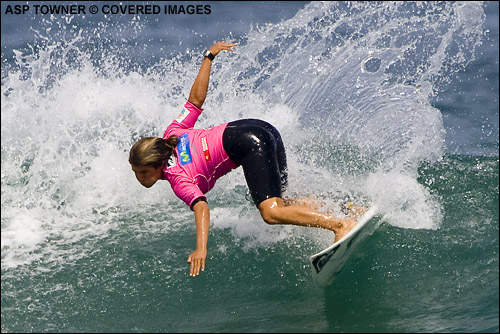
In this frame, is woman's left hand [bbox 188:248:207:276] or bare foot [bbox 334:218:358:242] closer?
woman's left hand [bbox 188:248:207:276]

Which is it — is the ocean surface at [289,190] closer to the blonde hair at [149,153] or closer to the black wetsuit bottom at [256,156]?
the black wetsuit bottom at [256,156]

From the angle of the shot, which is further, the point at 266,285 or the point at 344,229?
the point at 266,285

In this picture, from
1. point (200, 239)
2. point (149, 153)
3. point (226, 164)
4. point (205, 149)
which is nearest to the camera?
point (200, 239)

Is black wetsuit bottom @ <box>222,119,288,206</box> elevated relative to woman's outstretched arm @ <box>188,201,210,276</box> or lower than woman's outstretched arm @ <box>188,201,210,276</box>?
elevated

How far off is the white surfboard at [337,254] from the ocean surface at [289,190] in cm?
16

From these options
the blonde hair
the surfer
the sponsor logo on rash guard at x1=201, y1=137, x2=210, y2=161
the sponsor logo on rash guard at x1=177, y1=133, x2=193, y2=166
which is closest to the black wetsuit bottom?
the surfer

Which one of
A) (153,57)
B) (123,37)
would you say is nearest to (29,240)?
(153,57)

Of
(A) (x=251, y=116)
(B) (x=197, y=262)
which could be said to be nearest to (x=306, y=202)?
(B) (x=197, y=262)

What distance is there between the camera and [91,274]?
630 centimetres

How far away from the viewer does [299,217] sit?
5.77 m

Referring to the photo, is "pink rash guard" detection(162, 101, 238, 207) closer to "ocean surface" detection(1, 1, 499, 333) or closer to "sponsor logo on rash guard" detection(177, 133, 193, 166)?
"sponsor logo on rash guard" detection(177, 133, 193, 166)

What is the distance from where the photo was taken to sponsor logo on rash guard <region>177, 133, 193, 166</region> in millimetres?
5773

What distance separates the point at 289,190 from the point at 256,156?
825 millimetres

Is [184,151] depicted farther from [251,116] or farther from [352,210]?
[251,116]
